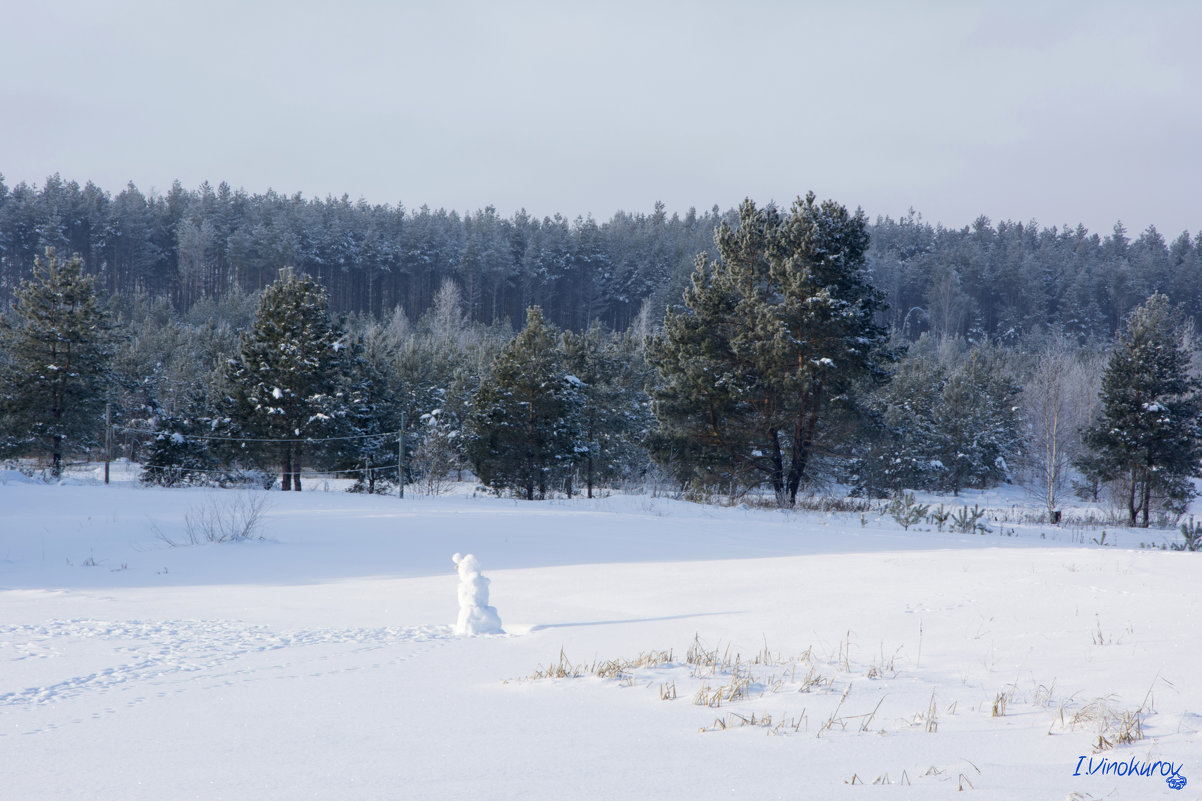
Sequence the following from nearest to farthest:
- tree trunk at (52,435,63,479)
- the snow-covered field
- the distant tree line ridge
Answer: the snow-covered field, tree trunk at (52,435,63,479), the distant tree line ridge

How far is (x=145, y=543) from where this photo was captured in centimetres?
1410

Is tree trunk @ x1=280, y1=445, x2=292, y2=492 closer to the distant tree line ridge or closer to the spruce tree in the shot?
the spruce tree

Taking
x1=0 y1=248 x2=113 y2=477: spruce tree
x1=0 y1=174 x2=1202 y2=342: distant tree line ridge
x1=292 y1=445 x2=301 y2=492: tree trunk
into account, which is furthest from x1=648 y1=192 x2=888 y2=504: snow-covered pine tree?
x1=0 y1=174 x2=1202 y2=342: distant tree line ridge

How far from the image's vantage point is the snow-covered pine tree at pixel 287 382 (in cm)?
3403

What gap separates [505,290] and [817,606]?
9826cm

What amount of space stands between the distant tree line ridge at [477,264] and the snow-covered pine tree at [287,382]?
1994 inches

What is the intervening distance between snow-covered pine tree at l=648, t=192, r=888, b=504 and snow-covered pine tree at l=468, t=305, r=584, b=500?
8.32 m

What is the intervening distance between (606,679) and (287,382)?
3203 centimetres

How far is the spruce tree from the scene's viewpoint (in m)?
34.6

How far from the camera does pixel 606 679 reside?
17.6ft

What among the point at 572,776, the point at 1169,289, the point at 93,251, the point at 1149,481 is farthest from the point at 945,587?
the point at 1169,289

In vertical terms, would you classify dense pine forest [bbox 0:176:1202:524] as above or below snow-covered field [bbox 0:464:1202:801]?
above

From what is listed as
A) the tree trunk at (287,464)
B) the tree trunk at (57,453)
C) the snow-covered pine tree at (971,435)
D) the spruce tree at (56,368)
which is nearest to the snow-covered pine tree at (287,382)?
the tree trunk at (287,464)

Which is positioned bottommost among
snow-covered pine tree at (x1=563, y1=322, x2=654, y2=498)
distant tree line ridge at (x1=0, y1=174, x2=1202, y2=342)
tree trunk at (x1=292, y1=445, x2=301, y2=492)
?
tree trunk at (x1=292, y1=445, x2=301, y2=492)
